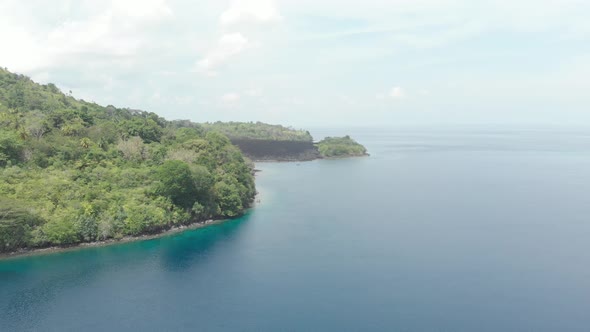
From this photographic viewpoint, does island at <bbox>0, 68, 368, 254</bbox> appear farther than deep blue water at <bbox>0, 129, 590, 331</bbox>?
Yes

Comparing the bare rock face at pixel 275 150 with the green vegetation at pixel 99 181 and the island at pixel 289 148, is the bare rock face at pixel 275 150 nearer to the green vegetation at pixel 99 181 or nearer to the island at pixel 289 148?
the island at pixel 289 148

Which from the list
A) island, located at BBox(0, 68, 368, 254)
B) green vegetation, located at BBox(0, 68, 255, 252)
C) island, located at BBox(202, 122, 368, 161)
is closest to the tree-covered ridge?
island, located at BBox(202, 122, 368, 161)

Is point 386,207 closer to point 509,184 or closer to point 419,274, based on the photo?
point 419,274

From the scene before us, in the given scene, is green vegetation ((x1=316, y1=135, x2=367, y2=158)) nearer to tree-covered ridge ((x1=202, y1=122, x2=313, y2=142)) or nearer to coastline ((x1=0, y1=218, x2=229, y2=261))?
tree-covered ridge ((x1=202, y1=122, x2=313, y2=142))

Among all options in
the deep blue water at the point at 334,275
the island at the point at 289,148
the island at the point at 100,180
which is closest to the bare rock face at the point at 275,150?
the island at the point at 289,148

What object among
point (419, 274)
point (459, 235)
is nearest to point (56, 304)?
point (419, 274)
